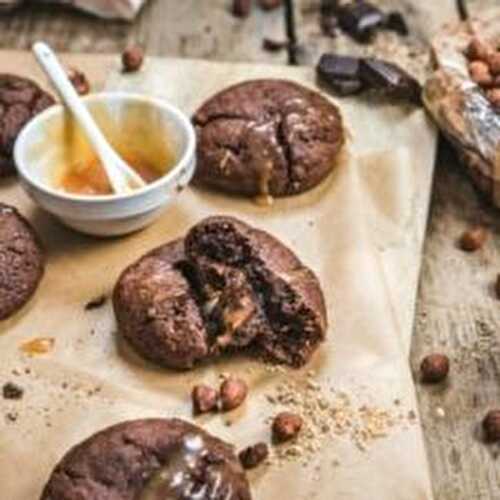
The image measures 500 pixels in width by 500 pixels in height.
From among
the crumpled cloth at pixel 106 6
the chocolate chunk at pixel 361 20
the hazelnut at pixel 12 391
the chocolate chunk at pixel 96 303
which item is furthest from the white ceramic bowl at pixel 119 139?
the chocolate chunk at pixel 361 20

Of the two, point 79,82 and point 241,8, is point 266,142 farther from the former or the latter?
point 241,8

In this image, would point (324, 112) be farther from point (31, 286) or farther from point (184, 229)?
point (31, 286)

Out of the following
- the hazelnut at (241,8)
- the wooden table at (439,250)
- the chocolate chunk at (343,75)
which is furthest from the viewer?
the hazelnut at (241,8)

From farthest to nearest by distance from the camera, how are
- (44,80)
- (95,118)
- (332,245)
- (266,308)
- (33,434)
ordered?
(44,80), (95,118), (332,245), (266,308), (33,434)

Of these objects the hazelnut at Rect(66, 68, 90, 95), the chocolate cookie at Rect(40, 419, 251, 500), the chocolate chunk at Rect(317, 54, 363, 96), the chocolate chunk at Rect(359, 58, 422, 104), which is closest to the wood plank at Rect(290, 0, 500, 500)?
the chocolate chunk at Rect(359, 58, 422, 104)

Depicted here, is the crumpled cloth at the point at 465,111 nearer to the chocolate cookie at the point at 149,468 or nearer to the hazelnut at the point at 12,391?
the chocolate cookie at the point at 149,468

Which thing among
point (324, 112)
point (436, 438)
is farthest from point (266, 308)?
point (324, 112)
